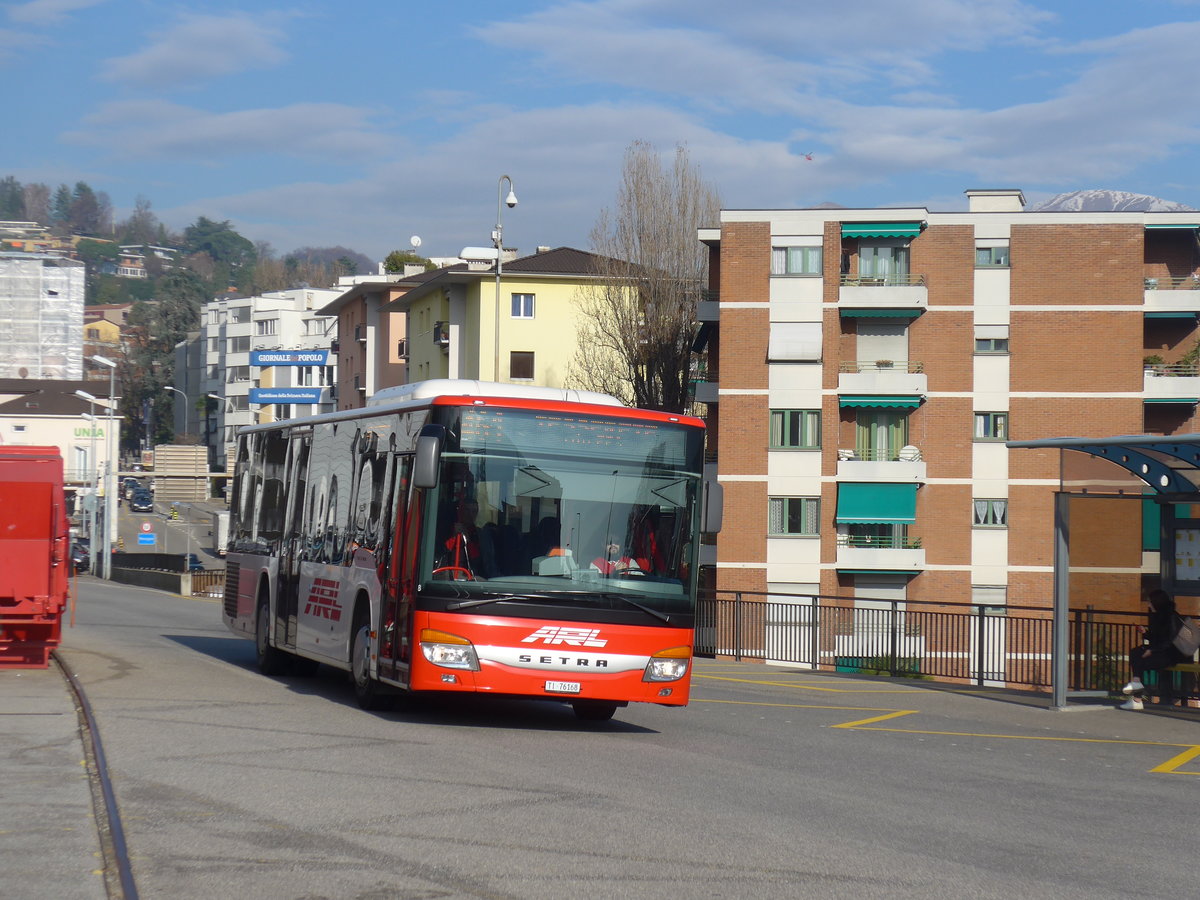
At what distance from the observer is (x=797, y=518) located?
5375 centimetres

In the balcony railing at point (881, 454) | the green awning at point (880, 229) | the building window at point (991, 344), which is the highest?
the green awning at point (880, 229)

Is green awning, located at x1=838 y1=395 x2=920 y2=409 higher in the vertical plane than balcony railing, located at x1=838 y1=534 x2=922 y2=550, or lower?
higher

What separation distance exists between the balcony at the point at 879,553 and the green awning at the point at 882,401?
4.71 meters

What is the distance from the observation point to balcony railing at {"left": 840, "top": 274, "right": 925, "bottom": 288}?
2112 inches

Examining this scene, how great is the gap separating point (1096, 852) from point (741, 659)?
66.2ft

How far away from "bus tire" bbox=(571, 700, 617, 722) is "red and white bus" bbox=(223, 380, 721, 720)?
0.06 feet

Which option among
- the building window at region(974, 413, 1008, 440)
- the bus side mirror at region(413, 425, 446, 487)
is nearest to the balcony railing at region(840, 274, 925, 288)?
the building window at region(974, 413, 1008, 440)

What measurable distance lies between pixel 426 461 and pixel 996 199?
47.6m

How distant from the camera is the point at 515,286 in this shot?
68.2 metres

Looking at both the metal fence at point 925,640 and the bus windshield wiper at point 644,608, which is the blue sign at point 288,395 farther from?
the bus windshield wiper at point 644,608

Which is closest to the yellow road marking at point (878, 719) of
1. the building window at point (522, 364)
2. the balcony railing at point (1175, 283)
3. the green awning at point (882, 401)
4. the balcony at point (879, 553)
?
the balcony at point (879, 553)

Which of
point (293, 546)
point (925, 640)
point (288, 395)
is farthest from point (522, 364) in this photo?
point (293, 546)

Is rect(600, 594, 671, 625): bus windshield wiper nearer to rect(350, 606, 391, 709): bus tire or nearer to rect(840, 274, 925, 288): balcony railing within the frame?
rect(350, 606, 391, 709): bus tire

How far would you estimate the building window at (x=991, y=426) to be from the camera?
53594 mm
